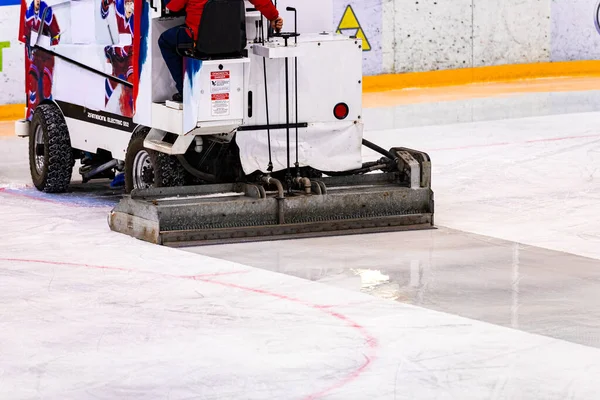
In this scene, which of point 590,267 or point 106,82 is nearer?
point 590,267

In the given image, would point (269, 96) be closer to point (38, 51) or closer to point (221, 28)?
point (221, 28)

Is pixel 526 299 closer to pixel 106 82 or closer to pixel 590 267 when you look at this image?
pixel 590 267

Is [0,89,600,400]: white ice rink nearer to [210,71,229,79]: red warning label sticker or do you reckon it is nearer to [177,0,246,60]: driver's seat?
[210,71,229,79]: red warning label sticker

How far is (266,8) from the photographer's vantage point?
7.48m

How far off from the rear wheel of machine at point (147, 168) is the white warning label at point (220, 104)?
60cm

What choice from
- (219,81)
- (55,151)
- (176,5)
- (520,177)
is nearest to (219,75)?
(219,81)

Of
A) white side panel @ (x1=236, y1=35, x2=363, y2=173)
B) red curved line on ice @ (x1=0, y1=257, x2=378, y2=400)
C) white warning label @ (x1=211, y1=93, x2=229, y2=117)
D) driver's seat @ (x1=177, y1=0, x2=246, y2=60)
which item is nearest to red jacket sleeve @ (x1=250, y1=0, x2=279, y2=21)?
driver's seat @ (x1=177, y1=0, x2=246, y2=60)

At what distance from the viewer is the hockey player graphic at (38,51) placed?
30.7ft

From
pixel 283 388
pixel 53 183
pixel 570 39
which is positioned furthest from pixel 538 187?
pixel 570 39

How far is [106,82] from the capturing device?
8.62 m

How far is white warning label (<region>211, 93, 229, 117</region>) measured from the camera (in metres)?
7.43

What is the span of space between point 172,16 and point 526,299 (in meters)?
2.94

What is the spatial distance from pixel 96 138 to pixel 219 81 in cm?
176

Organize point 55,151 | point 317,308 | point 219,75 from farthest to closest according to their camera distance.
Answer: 1. point 55,151
2. point 219,75
3. point 317,308
